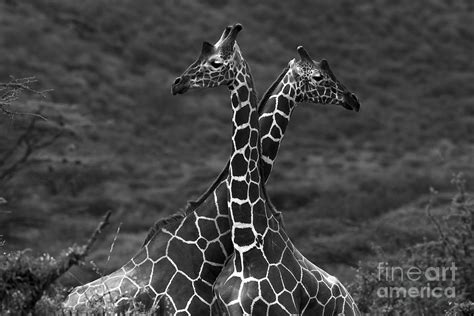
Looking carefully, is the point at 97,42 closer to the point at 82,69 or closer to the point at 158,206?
the point at 82,69

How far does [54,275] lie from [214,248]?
109 inches

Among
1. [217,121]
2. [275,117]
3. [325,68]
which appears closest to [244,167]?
[275,117]

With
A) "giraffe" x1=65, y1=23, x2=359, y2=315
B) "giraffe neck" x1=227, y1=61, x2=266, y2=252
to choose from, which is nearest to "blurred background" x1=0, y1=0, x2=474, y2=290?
"giraffe" x1=65, y1=23, x2=359, y2=315

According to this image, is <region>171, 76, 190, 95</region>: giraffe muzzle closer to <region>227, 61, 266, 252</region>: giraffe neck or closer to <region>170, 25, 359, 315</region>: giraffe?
<region>170, 25, 359, 315</region>: giraffe

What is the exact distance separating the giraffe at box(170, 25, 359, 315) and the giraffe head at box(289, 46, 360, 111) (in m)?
0.75

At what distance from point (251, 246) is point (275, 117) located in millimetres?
1692

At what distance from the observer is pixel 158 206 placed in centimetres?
2581

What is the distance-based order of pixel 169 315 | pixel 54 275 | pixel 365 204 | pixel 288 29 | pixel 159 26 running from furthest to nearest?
pixel 288 29
pixel 159 26
pixel 365 204
pixel 169 315
pixel 54 275

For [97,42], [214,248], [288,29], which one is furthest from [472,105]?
[214,248]

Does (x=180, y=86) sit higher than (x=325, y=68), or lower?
lower

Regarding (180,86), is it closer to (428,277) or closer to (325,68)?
(325,68)

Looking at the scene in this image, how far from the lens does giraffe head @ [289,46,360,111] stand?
902 cm

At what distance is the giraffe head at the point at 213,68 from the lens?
8.20m

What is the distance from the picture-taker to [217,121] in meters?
→ 33.3
